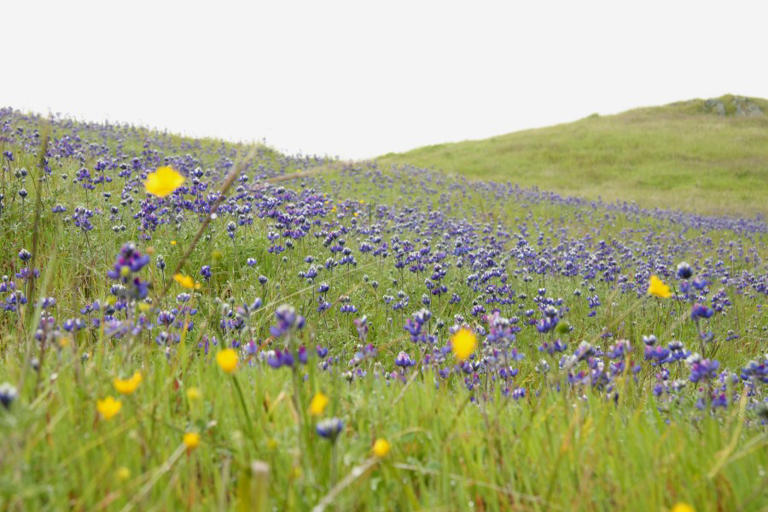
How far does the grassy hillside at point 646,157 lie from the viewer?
27.8 metres

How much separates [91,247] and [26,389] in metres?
3.50

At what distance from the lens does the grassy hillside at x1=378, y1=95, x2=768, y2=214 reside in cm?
2780

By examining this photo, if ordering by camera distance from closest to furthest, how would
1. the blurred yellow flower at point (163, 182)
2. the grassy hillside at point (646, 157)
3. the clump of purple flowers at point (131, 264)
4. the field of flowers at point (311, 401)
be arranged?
1. the field of flowers at point (311, 401)
2. the clump of purple flowers at point (131, 264)
3. the blurred yellow flower at point (163, 182)
4. the grassy hillside at point (646, 157)

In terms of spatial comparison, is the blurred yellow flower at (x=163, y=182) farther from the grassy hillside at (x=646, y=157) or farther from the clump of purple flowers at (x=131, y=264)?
the grassy hillside at (x=646, y=157)

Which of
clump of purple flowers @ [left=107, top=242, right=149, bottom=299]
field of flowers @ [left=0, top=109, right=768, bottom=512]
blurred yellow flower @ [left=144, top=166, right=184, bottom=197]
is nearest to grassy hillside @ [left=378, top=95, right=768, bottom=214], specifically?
field of flowers @ [left=0, top=109, right=768, bottom=512]

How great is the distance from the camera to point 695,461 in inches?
68.8

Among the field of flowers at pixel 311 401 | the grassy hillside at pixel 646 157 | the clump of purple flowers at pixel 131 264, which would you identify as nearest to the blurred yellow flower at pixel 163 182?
the field of flowers at pixel 311 401

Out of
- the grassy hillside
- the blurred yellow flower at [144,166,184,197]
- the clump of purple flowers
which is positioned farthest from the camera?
the grassy hillside

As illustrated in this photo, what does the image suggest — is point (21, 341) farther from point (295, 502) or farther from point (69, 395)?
point (295, 502)

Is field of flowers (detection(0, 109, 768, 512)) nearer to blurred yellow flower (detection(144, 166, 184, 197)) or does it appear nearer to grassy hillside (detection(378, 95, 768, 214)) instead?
blurred yellow flower (detection(144, 166, 184, 197))

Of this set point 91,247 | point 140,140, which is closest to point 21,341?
point 91,247

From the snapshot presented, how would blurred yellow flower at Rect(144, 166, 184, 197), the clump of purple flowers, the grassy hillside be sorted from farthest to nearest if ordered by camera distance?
1. the grassy hillside
2. blurred yellow flower at Rect(144, 166, 184, 197)
3. the clump of purple flowers

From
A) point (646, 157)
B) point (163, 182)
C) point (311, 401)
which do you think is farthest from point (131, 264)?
point (646, 157)

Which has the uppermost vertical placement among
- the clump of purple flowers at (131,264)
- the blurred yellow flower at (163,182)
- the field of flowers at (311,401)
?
the blurred yellow flower at (163,182)
